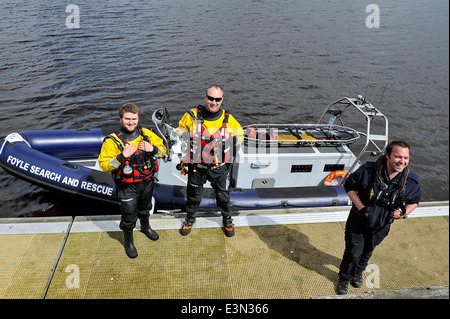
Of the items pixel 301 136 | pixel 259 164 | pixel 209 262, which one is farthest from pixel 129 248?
A: pixel 301 136

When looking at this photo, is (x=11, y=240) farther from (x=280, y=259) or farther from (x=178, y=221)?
(x=280, y=259)

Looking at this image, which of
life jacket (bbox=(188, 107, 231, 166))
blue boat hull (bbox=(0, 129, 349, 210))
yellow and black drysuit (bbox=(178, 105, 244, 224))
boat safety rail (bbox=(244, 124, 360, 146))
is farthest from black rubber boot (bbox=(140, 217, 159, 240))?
boat safety rail (bbox=(244, 124, 360, 146))

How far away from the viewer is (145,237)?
390 centimetres

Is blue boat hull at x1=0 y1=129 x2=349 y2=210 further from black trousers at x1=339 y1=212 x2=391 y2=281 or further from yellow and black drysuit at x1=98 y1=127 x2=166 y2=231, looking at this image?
black trousers at x1=339 y1=212 x2=391 y2=281

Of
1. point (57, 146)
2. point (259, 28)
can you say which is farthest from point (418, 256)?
point (259, 28)

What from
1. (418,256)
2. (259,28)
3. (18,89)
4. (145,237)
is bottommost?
(418,256)

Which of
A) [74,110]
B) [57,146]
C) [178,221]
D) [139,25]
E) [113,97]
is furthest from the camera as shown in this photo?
[139,25]

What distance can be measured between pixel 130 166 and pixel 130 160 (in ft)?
0.20

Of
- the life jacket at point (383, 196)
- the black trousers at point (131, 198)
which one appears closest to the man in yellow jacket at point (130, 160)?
the black trousers at point (131, 198)

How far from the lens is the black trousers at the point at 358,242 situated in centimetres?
298

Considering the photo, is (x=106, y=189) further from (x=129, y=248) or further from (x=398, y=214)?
(x=398, y=214)

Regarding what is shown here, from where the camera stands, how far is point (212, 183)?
3691 millimetres

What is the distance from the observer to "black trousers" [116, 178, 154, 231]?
3.26 m
